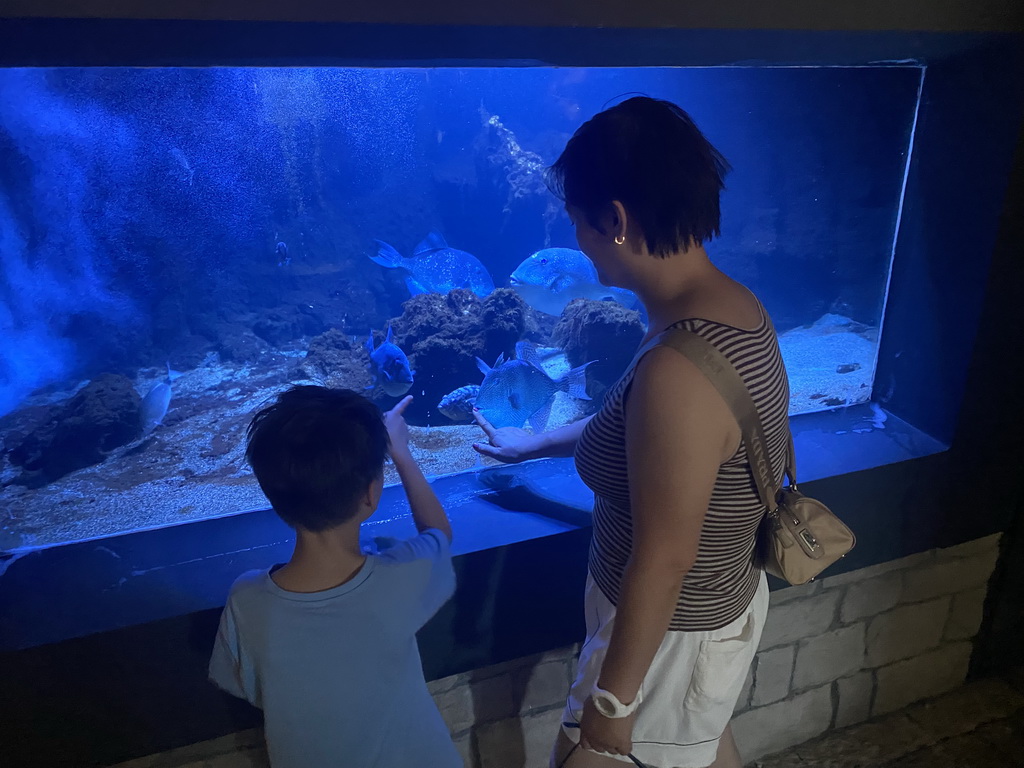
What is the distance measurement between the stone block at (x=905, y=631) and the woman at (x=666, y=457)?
1.86 metres

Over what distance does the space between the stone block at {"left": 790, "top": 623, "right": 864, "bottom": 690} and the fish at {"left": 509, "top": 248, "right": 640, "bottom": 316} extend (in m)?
2.32

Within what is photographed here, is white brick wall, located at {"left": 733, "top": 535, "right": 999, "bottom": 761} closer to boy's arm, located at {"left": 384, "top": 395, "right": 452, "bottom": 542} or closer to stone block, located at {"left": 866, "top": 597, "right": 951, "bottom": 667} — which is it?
stone block, located at {"left": 866, "top": 597, "right": 951, "bottom": 667}

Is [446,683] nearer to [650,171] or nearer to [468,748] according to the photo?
[468,748]

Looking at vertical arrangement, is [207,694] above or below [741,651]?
below

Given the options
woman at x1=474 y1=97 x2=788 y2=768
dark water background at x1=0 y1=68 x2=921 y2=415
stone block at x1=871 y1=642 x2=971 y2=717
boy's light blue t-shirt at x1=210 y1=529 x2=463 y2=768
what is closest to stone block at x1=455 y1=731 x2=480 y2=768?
boy's light blue t-shirt at x1=210 y1=529 x2=463 y2=768

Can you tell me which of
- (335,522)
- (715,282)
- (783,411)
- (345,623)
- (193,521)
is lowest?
(193,521)

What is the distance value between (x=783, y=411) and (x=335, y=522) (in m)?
1.06

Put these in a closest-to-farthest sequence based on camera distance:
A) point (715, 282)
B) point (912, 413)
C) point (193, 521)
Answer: point (715, 282) → point (193, 521) → point (912, 413)

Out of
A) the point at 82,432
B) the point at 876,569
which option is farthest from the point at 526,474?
the point at 82,432

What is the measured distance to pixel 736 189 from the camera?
22.8 feet

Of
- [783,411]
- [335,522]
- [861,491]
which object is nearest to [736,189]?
[861,491]

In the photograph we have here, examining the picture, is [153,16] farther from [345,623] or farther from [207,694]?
[207,694]

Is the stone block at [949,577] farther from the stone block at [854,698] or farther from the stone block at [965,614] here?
the stone block at [854,698]

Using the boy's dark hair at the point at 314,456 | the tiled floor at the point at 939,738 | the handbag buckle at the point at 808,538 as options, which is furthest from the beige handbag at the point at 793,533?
the tiled floor at the point at 939,738
